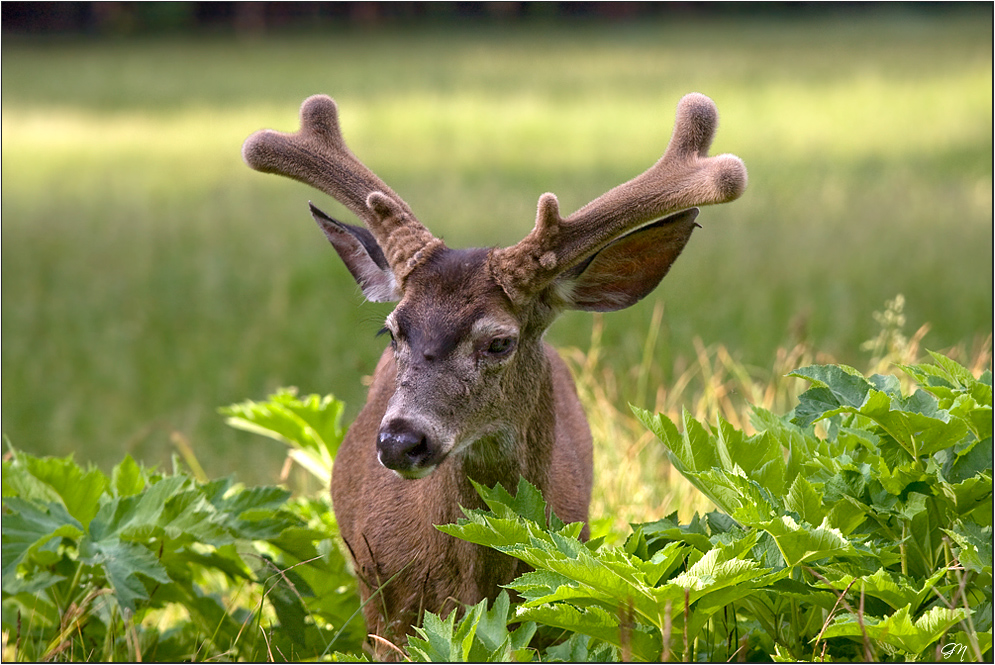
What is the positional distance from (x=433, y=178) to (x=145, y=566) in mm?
9001

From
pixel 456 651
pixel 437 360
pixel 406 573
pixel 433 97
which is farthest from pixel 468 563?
pixel 433 97

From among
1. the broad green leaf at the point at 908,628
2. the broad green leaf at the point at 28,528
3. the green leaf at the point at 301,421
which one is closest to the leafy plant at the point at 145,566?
the broad green leaf at the point at 28,528

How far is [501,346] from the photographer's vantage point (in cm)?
322

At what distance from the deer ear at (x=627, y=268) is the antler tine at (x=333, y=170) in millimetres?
457

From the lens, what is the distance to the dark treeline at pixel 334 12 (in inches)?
709

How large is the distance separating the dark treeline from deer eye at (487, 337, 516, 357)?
46.4ft

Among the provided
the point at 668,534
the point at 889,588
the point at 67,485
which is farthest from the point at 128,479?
the point at 889,588

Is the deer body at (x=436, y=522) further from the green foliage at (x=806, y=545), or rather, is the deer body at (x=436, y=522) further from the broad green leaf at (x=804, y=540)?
the broad green leaf at (x=804, y=540)

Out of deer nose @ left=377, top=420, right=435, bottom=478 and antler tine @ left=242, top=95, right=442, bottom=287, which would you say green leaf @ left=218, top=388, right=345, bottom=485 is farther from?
deer nose @ left=377, top=420, right=435, bottom=478

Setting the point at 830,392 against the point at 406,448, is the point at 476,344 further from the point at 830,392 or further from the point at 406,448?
the point at 830,392

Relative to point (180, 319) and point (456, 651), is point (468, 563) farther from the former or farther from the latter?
point (180, 319)

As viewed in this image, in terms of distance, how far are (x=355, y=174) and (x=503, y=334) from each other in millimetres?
881

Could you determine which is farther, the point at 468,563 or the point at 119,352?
the point at 119,352

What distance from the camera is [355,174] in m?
3.76
